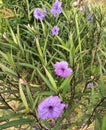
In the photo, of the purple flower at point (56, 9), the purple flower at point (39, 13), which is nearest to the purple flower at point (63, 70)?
the purple flower at point (56, 9)

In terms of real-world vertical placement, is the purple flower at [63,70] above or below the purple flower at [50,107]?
above

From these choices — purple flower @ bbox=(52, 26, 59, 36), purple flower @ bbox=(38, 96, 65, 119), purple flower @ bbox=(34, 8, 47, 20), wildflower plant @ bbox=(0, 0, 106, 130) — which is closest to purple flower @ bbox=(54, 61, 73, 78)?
wildflower plant @ bbox=(0, 0, 106, 130)

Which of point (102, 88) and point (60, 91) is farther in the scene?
point (60, 91)

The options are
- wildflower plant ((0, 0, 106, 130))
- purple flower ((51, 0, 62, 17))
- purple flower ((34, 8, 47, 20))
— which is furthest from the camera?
purple flower ((34, 8, 47, 20))

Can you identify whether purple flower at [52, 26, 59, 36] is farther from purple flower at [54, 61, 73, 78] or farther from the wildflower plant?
purple flower at [54, 61, 73, 78]

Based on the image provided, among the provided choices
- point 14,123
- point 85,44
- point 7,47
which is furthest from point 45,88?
point 85,44

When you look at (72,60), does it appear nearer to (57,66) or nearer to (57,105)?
(57,66)

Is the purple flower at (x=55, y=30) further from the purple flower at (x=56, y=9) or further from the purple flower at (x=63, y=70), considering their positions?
the purple flower at (x=63, y=70)
